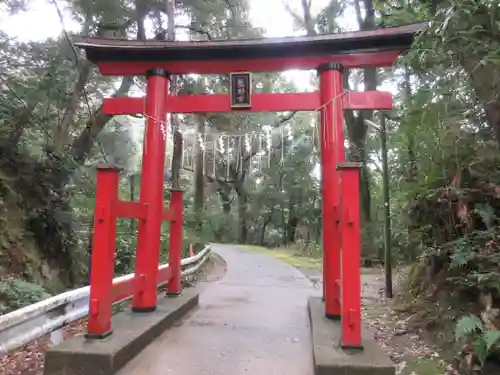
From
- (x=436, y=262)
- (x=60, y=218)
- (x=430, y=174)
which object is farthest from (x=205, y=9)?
(x=436, y=262)

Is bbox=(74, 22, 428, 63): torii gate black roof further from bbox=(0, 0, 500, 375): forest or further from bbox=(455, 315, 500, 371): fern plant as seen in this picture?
bbox=(455, 315, 500, 371): fern plant

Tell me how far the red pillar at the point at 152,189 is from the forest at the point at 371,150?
1617 mm

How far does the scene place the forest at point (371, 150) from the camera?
4.53 metres

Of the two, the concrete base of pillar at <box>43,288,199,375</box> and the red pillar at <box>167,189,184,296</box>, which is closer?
the concrete base of pillar at <box>43,288,199,375</box>

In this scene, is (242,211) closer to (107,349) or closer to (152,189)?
(152,189)

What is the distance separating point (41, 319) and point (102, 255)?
0.93 metres

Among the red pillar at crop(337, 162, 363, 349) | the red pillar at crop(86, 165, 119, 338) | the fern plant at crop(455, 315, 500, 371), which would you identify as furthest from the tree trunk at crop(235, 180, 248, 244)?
the fern plant at crop(455, 315, 500, 371)

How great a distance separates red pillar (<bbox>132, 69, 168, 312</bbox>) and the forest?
1.62 metres

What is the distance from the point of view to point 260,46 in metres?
6.14

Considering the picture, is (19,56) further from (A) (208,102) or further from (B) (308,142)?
(B) (308,142)

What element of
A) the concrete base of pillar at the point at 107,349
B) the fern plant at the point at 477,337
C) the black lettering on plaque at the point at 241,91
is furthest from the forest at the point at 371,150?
the concrete base of pillar at the point at 107,349

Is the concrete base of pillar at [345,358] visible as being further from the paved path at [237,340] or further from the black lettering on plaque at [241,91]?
the black lettering on plaque at [241,91]

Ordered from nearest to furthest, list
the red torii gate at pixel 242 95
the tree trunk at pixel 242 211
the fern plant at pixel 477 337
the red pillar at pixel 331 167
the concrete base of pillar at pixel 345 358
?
the fern plant at pixel 477 337 → the concrete base of pillar at pixel 345 358 → the red pillar at pixel 331 167 → the red torii gate at pixel 242 95 → the tree trunk at pixel 242 211

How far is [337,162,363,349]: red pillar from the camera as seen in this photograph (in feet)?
13.8
